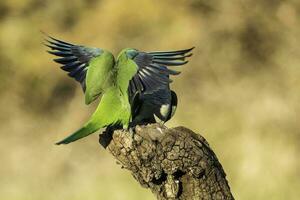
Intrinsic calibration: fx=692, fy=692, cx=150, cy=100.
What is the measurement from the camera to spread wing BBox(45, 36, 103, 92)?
3805 mm

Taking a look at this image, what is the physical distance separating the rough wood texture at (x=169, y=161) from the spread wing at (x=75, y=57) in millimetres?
457

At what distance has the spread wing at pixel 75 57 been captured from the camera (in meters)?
3.80

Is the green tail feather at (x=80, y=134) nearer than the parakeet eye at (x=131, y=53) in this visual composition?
Yes

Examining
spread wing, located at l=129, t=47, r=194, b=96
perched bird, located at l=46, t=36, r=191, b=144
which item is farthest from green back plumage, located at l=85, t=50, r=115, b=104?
spread wing, located at l=129, t=47, r=194, b=96

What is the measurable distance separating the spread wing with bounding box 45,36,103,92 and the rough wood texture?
A: 457 mm

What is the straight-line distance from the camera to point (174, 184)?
3.44m

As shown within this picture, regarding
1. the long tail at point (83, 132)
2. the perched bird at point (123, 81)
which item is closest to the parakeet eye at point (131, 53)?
the perched bird at point (123, 81)

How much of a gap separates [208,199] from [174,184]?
192 mm

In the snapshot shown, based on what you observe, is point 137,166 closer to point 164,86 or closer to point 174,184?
point 174,184

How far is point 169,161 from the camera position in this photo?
11.0ft

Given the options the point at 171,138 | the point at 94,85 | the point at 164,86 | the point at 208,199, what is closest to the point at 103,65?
the point at 94,85

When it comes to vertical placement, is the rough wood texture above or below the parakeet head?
below

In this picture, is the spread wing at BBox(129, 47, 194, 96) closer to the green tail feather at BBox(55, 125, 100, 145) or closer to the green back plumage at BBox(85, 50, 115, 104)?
the green back plumage at BBox(85, 50, 115, 104)

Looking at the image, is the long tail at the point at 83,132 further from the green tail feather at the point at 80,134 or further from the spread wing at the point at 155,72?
the spread wing at the point at 155,72
